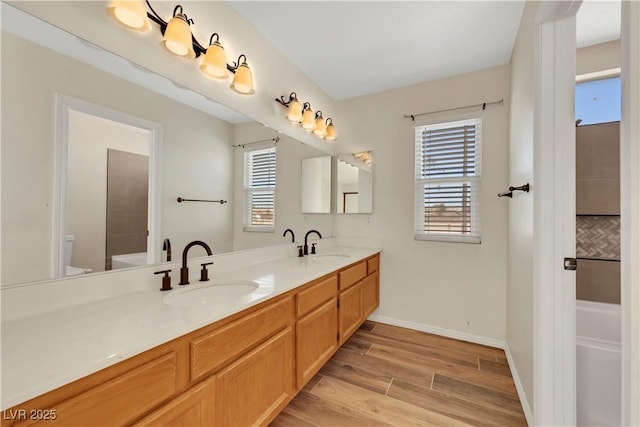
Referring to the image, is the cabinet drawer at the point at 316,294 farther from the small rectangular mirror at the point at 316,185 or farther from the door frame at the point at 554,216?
the door frame at the point at 554,216

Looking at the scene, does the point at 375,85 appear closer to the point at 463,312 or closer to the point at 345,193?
the point at 345,193

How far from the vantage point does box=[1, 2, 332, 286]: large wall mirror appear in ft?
3.05

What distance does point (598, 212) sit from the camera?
6.81ft

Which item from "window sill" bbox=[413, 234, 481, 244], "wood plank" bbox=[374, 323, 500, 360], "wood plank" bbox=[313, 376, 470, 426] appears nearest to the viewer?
"wood plank" bbox=[313, 376, 470, 426]

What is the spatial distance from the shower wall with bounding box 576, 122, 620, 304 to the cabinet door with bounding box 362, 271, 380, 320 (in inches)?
64.9

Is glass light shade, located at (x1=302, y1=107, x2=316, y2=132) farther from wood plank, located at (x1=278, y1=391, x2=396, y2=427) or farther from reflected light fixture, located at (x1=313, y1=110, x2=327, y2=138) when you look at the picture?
wood plank, located at (x1=278, y1=391, x2=396, y2=427)

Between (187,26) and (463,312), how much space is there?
3.01 m

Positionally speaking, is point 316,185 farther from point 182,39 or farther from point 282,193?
point 182,39

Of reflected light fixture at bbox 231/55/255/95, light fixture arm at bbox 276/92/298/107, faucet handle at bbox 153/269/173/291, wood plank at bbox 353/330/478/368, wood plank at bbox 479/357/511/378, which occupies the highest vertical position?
light fixture arm at bbox 276/92/298/107

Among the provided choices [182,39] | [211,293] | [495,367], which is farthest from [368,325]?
[182,39]

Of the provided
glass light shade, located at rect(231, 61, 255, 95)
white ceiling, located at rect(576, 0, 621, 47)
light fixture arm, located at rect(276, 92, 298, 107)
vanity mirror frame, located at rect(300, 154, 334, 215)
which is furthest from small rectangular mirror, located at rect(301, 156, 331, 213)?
white ceiling, located at rect(576, 0, 621, 47)

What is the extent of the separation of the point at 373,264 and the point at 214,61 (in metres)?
2.17

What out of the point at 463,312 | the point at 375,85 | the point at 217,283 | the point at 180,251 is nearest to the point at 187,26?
the point at 180,251

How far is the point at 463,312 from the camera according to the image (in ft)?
8.07
